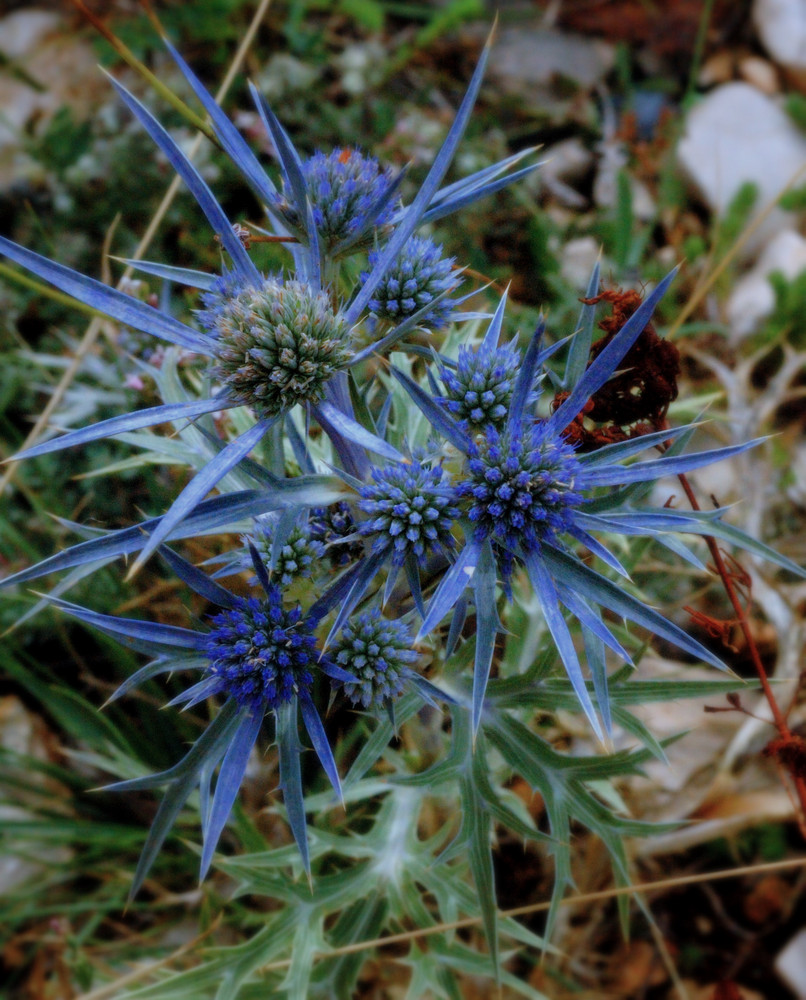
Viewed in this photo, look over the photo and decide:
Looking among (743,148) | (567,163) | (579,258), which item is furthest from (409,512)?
(743,148)

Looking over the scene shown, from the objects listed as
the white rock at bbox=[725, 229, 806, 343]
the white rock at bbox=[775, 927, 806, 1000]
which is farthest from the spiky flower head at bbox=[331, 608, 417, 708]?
the white rock at bbox=[725, 229, 806, 343]

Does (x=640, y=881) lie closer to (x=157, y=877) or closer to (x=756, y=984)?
(x=756, y=984)

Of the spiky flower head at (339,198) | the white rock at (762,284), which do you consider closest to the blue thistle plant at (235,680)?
the spiky flower head at (339,198)

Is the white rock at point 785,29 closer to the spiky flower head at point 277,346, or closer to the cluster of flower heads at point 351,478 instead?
the cluster of flower heads at point 351,478

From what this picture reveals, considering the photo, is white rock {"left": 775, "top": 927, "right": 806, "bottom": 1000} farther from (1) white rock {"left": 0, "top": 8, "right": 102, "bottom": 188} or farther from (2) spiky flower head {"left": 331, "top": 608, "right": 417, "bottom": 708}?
(1) white rock {"left": 0, "top": 8, "right": 102, "bottom": 188}

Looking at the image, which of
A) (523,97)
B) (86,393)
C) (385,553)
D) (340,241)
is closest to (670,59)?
(523,97)

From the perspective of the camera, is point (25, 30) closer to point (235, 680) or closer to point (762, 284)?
point (762, 284)

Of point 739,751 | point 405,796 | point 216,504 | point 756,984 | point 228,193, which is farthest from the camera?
point 228,193
